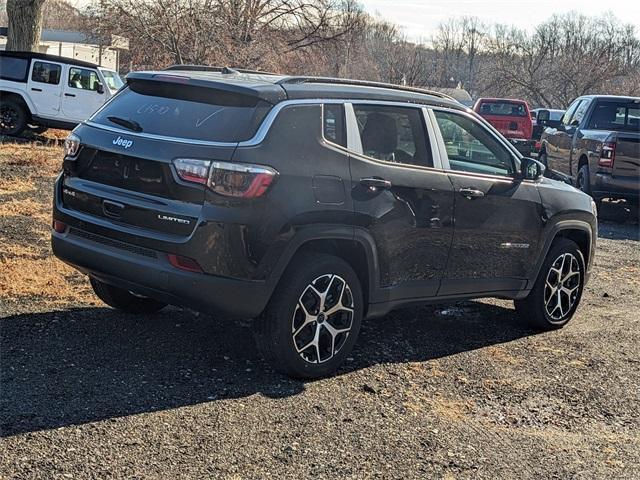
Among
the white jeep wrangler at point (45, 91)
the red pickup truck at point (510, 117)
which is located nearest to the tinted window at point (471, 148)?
the white jeep wrangler at point (45, 91)

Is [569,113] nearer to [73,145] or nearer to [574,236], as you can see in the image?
[574,236]

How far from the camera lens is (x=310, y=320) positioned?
4.89 m

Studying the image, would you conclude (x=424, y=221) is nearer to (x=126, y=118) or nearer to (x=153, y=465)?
(x=126, y=118)

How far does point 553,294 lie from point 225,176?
10.7ft

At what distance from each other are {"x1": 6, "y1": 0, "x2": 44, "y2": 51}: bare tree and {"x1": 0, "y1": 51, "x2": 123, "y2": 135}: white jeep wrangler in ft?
6.52

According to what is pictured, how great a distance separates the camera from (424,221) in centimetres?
538

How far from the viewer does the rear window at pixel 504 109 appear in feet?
83.5

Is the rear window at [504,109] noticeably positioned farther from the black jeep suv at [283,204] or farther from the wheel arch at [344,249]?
the wheel arch at [344,249]

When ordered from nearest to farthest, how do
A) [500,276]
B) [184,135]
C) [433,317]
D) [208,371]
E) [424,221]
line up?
1. [184,135]
2. [208,371]
3. [424,221]
4. [500,276]
5. [433,317]

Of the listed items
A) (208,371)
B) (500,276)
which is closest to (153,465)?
(208,371)

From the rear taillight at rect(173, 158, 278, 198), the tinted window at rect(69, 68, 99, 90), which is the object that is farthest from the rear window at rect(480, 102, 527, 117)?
the rear taillight at rect(173, 158, 278, 198)

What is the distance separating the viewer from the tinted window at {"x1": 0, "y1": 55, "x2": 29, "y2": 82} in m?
18.8

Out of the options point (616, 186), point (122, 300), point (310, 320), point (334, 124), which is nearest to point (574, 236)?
point (334, 124)

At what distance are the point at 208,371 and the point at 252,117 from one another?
1525 mm
